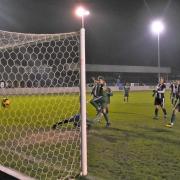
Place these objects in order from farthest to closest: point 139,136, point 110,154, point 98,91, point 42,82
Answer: point 98,91, point 139,136, point 42,82, point 110,154

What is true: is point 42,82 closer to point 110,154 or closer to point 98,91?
point 110,154

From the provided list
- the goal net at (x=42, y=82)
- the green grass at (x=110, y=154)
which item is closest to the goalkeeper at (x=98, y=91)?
the green grass at (x=110, y=154)

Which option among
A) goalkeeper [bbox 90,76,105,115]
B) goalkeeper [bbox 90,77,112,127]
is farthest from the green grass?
goalkeeper [bbox 90,76,105,115]

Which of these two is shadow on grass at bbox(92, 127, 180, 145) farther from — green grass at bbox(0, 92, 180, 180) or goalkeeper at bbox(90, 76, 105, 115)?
goalkeeper at bbox(90, 76, 105, 115)

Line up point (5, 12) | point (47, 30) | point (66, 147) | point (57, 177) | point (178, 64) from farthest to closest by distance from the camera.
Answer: point (178, 64) → point (47, 30) → point (5, 12) → point (66, 147) → point (57, 177)

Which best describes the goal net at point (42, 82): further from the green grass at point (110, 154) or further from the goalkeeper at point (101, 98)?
the goalkeeper at point (101, 98)

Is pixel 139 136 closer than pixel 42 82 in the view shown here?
No

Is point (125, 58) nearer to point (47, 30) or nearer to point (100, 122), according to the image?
point (47, 30)

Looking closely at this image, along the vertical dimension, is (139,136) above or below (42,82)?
below

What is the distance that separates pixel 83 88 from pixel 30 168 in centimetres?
193

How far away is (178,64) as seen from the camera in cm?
8050

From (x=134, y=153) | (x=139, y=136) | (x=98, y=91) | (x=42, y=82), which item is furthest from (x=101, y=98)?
(x=134, y=153)

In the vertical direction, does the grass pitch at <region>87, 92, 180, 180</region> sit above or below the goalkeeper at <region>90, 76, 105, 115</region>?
below

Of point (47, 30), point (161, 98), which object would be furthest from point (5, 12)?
point (161, 98)
